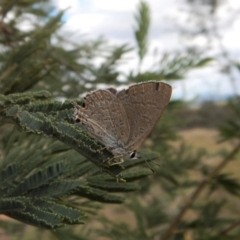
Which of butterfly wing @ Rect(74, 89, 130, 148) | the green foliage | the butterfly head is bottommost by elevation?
the butterfly head

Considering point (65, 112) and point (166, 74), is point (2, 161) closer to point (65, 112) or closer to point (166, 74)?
point (65, 112)

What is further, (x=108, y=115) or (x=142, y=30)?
(x=142, y=30)

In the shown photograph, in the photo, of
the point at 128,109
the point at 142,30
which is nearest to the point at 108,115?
the point at 128,109

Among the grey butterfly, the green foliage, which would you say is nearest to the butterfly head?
the grey butterfly

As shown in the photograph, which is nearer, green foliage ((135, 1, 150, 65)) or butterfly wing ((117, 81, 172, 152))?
butterfly wing ((117, 81, 172, 152))

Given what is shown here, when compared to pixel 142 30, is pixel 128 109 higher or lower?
lower

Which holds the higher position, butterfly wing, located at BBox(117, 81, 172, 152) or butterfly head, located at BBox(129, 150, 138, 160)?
butterfly wing, located at BBox(117, 81, 172, 152)

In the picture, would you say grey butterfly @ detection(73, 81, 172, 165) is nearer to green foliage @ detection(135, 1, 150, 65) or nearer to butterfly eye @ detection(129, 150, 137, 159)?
butterfly eye @ detection(129, 150, 137, 159)

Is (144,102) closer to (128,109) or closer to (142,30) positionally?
(128,109)
